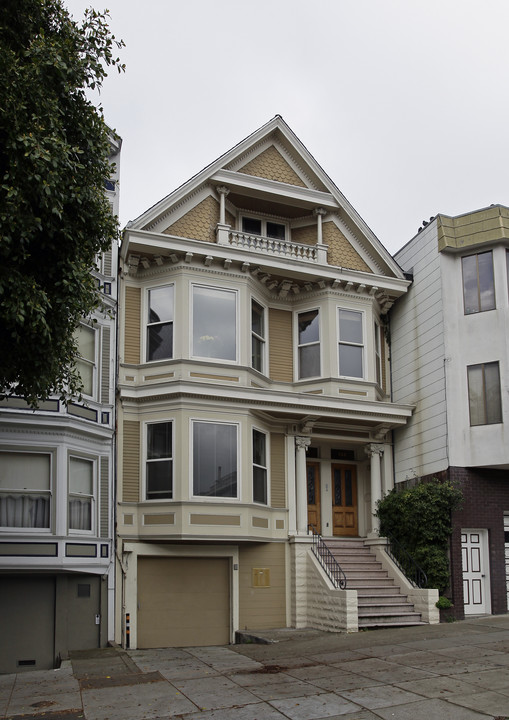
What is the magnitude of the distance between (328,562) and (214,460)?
12.6ft

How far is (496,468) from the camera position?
19.8m

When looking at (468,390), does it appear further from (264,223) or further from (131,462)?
(131,462)

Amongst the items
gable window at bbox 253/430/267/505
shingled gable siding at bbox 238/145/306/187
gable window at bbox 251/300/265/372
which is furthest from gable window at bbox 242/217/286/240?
gable window at bbox 253/430/267/505

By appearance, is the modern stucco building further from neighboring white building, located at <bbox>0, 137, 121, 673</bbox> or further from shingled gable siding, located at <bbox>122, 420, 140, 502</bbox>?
neighboring white building, located at <bbox>0, 137, 121, 673</bbox>

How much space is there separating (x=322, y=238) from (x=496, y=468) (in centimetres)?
768

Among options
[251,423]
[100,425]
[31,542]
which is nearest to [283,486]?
[251,423]

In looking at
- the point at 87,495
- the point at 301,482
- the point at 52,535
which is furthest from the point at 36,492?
the point at 301,482

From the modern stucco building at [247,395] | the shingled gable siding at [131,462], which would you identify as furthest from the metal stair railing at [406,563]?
the shingled gable siding at [131,462]

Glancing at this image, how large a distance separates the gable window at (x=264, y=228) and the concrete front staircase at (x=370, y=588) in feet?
Answer: 27.7

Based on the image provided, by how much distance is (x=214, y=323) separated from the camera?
778 inches

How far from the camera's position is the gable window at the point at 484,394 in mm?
19609

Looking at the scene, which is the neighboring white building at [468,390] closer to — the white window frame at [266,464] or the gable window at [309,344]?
the gable window at [309,344]

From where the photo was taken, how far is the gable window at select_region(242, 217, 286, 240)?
2204 centimetres

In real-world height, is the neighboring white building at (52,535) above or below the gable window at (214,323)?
below
